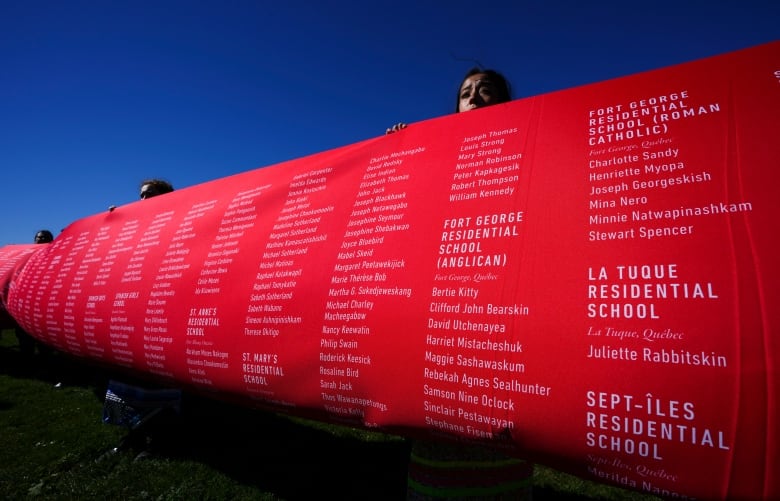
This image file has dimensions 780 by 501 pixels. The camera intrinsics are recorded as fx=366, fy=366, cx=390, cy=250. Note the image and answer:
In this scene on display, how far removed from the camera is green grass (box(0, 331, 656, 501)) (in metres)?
3.69

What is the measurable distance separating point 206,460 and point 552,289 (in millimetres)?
4727

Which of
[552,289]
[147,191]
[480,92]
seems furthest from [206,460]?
[480,92]

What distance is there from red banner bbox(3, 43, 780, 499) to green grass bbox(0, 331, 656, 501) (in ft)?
7.77

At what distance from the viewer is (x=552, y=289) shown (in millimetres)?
1228

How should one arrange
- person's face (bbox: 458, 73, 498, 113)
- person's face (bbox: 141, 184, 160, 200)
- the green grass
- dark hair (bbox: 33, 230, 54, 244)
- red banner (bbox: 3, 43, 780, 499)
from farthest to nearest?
dark hair (bbox: 33, 230, 54, 244)
person's face (bbox: 141, 184, 160, 200)
the green grass
person's face (bbox: 458, 73, 498, 113)
red banner (bbox: 3, 43, 780, 499)

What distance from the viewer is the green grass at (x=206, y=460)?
3.69 metres

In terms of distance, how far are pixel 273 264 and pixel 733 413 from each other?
198 centimetres

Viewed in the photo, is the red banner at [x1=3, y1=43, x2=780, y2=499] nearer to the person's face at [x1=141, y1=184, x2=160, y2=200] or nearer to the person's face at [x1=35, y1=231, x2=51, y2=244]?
the person's face at [x1=141, y1=184, x2=160, y2=200]

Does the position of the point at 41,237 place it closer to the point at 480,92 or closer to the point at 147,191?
the point at 147,191

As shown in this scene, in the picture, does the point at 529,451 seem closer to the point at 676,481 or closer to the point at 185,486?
the point at 676,481

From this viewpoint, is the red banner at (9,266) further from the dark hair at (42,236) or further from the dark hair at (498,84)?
the dark hair at (498,84)

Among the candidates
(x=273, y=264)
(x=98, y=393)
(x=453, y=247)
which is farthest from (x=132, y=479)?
(x=453, y=247)

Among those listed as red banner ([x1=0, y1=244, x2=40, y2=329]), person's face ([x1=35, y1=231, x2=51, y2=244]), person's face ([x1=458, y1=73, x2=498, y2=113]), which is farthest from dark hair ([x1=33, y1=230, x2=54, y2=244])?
person's face ([x1=458, y1=73, x2=498, y2=113])

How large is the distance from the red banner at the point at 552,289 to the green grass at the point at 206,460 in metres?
2.37
